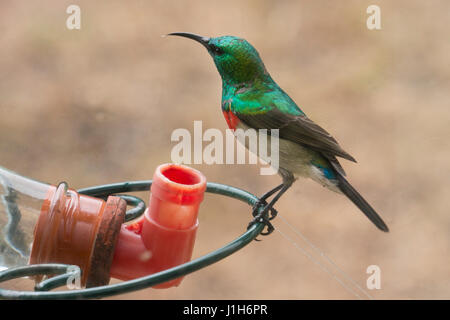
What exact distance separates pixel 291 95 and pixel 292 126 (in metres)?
3.01

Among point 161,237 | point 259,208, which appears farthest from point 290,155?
point 161,237

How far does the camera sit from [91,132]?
6.01 meters

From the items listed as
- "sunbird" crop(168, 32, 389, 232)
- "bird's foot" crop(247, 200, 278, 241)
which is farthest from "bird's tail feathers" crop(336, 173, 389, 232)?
"bird's foot" crop(247, 200, 278, 241)

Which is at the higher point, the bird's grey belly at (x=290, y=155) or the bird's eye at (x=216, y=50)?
the bird's eye at (x=216, y=50)

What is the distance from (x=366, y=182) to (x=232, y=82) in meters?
3.25

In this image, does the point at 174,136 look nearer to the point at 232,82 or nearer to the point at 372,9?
the point at 372,9

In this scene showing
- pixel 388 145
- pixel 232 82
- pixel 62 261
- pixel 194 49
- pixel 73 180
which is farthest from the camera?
pixel 194 49

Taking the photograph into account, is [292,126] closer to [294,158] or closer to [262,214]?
[294,158]

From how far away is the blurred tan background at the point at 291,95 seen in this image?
575 centimetres

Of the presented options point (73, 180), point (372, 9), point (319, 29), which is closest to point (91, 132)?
point (73, 180)

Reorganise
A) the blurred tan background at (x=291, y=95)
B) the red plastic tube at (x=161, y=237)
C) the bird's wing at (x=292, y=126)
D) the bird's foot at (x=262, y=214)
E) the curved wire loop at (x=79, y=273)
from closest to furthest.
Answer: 1. the curved wire loop at (x=79, y=273)
2. the red plastic tube at (x=161, y=237)
3. the bird's foot at (x=262, y=214)
4. the bird's wing at (x=292, y=126)
5. the blurred tan background at (x=291, y=95)

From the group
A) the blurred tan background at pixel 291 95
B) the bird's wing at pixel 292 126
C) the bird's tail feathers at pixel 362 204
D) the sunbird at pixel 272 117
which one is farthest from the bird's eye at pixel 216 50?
the blurred tan background at pixel 291 95

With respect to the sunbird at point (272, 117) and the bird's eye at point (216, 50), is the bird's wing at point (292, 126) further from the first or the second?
the bird's eye at point (216, 50)

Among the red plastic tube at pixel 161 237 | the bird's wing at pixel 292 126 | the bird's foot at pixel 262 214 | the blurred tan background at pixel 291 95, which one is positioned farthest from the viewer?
the blurred tan background at pixel 291 95
